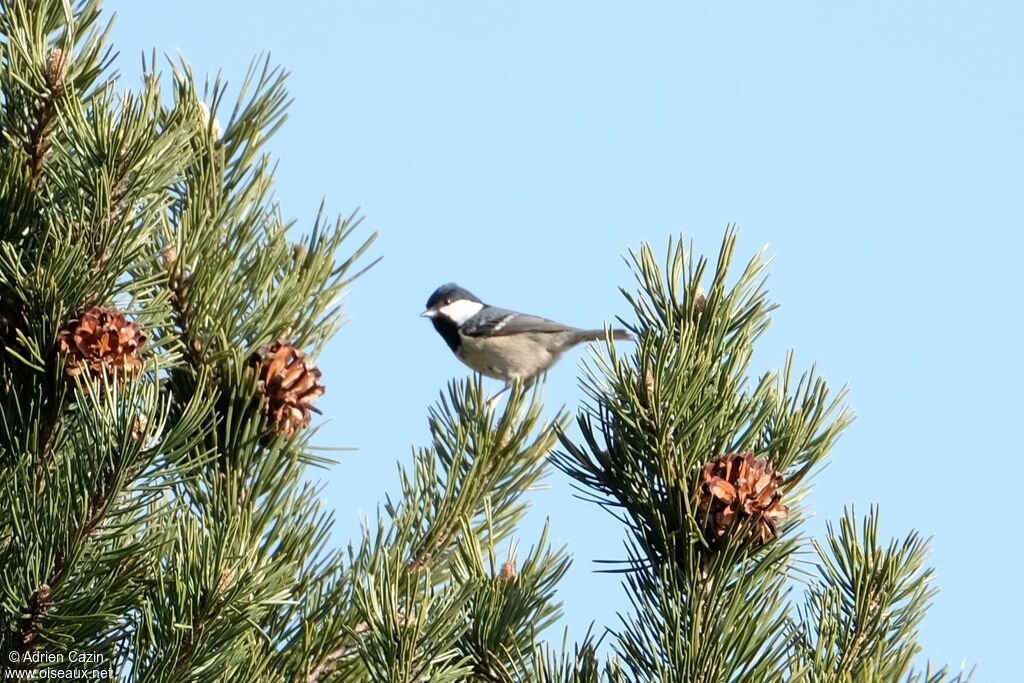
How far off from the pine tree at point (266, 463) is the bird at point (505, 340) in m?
4.42

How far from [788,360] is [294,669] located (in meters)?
1.00

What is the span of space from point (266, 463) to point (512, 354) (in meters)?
4.83

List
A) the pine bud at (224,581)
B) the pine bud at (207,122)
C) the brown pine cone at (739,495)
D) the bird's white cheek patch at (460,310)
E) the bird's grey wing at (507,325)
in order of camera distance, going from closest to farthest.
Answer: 1. the pine bud at (224,581)
2. the brown pine cone at (739,495)
3. the pine bud at (207,122)
4. the bird's grey wing at (507,325)
5. the bird's white cheek patch at (460,310)

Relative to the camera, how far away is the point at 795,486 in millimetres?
1933

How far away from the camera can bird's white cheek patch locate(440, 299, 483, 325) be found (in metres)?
7.48

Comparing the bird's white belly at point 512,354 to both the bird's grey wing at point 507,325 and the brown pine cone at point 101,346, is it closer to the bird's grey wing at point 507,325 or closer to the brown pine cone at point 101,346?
the bird's grey wing at point 507,325

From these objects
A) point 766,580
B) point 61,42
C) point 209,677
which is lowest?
point 209,677

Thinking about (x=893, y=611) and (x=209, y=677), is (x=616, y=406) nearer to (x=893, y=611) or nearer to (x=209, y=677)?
(x=893, y=611)

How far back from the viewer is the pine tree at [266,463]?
169 centimetres

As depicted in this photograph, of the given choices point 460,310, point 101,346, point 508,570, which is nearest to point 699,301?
point 508,570

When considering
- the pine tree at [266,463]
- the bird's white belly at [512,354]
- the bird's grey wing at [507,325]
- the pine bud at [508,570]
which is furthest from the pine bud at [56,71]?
the bird's grey wing at [507,325]

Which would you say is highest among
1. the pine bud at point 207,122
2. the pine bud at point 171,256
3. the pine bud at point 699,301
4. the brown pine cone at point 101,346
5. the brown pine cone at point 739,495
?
the pine bud at point 207,122

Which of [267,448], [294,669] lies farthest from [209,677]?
[267,448]

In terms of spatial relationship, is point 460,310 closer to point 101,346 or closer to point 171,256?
point 171,256
